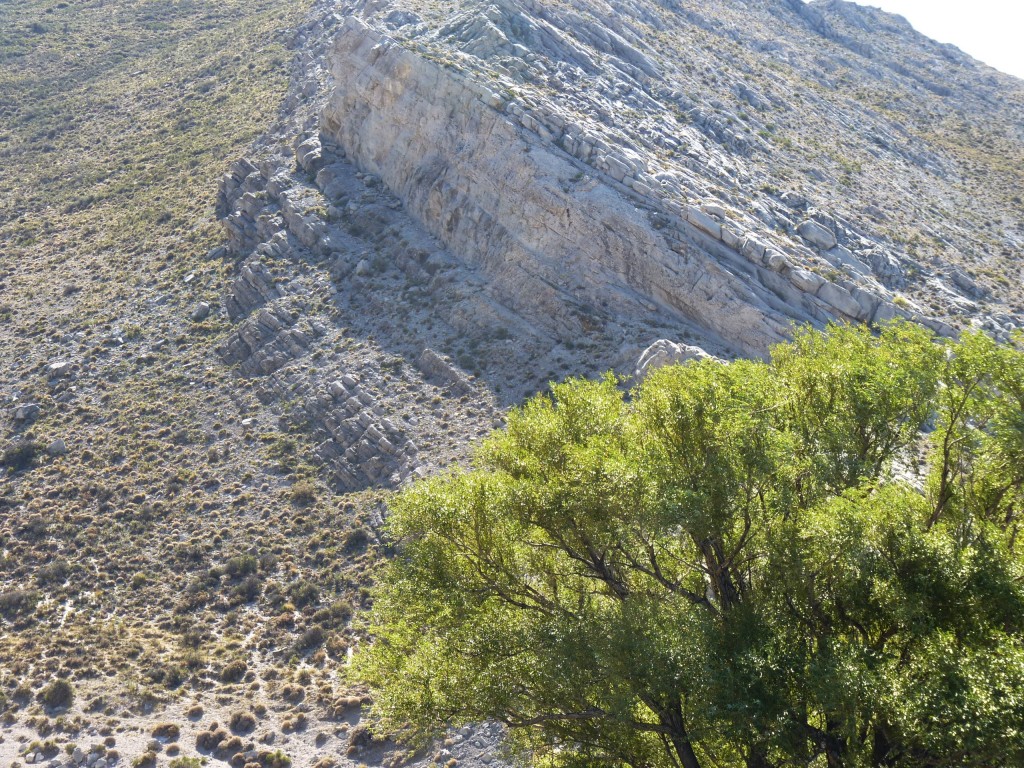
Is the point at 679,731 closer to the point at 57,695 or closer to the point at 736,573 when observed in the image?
the point at 736,573

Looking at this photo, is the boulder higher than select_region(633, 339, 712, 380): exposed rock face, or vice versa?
the boulder

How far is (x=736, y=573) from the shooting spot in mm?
12867

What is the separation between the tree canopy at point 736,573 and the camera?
32.2 feet

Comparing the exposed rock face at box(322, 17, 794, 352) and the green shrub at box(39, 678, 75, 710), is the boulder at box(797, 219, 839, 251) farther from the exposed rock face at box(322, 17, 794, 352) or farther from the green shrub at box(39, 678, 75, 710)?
the green shrub at box(39, 678, 75, 710)

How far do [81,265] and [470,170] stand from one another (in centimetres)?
2586

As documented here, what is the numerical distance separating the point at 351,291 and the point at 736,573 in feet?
102

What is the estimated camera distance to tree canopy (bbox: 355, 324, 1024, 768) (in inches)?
386

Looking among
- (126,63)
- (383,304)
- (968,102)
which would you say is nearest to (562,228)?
(383,304)

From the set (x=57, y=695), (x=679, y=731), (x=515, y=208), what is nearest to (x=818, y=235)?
(x=515, y=208)

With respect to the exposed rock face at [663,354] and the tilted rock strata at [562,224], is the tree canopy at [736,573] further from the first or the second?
the tilted rock strata at [562,224]

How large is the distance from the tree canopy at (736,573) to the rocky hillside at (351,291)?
9188mm

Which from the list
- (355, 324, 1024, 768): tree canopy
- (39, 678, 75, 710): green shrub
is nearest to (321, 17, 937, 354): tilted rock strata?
(355, 324, 1024, 768): tree canopy

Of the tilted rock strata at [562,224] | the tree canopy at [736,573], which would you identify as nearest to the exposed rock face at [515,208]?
the tilted rock strata at [562,224]

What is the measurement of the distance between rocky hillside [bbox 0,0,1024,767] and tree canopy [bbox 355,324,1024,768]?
9188 mm
